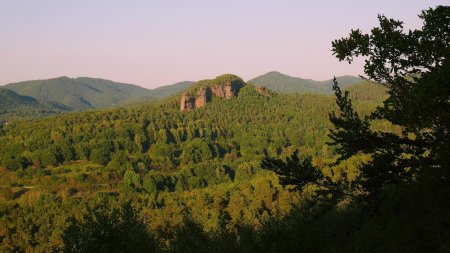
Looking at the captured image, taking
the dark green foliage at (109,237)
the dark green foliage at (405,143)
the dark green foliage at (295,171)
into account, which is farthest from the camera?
the dark green foliage at (109,237)

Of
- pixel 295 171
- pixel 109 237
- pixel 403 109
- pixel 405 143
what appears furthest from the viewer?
pixel 109 237

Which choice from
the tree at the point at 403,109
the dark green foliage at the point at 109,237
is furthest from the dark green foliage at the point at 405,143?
the dark green foliage at the point at 109,237

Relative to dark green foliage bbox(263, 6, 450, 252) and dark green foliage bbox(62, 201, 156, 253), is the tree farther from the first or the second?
dark green foliage bbox(62, 201, 156, 253)

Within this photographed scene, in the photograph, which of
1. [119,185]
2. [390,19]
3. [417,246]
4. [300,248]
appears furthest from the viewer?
[119,185]

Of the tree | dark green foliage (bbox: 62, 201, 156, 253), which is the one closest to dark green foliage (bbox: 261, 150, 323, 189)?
the tree

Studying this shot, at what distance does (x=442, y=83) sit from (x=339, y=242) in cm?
1465

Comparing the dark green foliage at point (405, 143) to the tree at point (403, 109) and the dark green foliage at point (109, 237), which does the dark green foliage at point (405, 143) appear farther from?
the dark green foliage at point (109, 237)

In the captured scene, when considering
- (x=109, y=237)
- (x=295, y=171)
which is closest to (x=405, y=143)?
(x=295, y=171)

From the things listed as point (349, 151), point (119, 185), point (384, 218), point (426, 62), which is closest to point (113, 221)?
point (349, 151)

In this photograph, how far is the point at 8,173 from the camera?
600 ft

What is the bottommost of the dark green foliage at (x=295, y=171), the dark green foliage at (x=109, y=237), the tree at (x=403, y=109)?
the dark green foliage at (x=109, y=237)

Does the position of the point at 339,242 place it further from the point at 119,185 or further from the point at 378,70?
the point at 119,185

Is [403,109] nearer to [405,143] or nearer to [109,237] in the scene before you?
[405,143]

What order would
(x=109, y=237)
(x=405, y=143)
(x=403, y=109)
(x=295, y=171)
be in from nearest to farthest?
(x=403, y=109) < (x=405, y=143) < (x=295, y=171) < (x=109, y=237)
